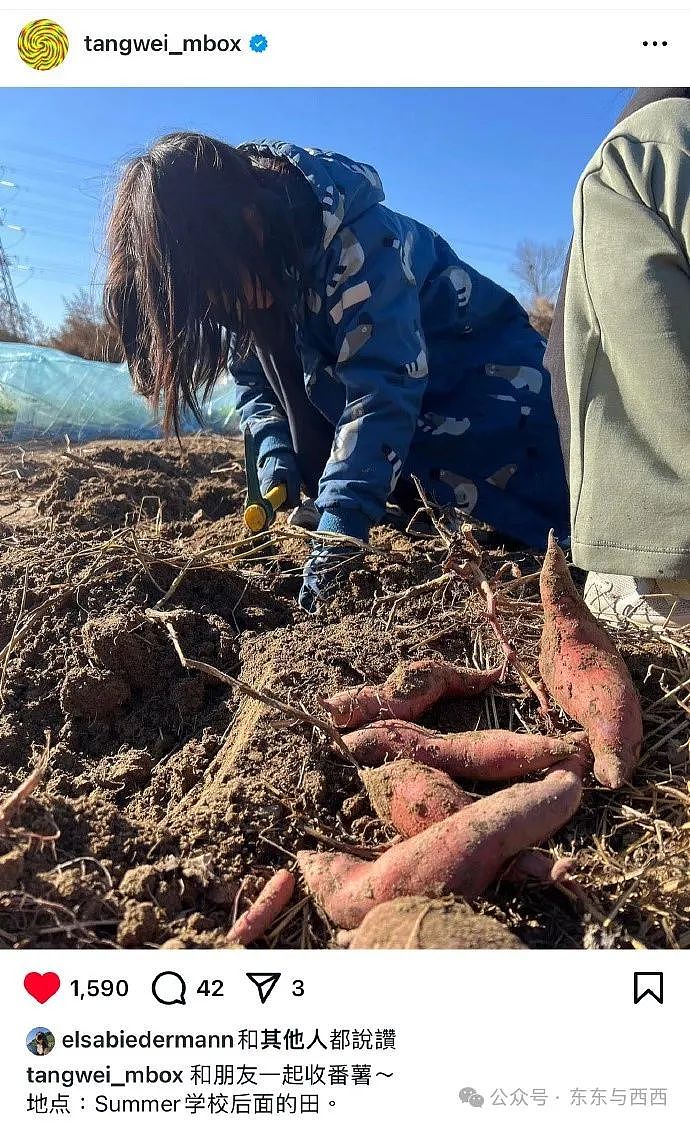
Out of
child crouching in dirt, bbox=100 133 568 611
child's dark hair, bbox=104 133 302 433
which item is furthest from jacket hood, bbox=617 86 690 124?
child's dark hair, bbox=104 133 302 433

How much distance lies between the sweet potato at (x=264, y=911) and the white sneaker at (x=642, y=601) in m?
0.77

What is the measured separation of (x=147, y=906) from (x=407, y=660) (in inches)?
22.3

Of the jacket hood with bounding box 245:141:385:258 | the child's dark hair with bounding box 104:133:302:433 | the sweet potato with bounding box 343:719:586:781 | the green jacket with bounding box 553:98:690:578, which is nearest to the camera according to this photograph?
the sweet potato with bounding box 343:719:586:781

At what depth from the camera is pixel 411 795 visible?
99cm

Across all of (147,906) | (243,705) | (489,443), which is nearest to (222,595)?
(243,705)

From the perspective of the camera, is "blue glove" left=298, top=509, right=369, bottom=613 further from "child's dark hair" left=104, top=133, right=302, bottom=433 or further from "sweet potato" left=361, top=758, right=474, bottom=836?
"sweet potato" left=361, top=758, right=474, bottom=836

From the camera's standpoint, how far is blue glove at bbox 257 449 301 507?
7.31ft

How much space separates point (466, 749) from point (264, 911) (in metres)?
0.35

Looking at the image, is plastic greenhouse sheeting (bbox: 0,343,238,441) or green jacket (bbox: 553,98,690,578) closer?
green jacket (bbox: 553,98,690,578)
